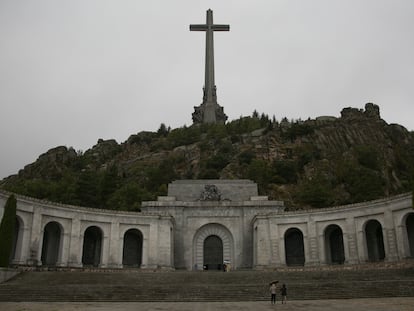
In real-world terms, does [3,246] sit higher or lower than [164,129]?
lower

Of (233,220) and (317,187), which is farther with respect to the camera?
(317,187)

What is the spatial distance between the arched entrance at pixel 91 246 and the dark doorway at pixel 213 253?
1045cm

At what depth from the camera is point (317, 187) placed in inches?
2397

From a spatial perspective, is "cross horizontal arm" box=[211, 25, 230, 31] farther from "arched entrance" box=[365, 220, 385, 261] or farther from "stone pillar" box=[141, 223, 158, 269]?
"arched entrance" box=[365, 220, 385, 261]

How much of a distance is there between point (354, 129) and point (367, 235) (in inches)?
2565

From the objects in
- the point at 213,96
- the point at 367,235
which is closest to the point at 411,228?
the point at 367,235

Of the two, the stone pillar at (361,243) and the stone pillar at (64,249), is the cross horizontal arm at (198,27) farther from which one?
the stone pillar at (361,243)

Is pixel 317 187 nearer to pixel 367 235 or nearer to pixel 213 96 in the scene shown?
pixel 367 235

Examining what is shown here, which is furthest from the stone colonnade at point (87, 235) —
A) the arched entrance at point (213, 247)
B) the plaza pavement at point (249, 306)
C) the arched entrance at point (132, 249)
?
the plaza pavement at point (249, 306)

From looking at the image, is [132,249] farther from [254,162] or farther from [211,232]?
[254,162]

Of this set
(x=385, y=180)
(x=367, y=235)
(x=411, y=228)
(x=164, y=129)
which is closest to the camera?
(x=411, y=228)

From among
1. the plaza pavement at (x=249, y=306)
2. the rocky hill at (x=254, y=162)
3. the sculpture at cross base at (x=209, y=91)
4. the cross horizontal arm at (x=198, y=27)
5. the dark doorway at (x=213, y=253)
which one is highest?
the cross horizontal arm at (x=198, y=27)

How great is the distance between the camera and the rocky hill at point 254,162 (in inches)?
2591

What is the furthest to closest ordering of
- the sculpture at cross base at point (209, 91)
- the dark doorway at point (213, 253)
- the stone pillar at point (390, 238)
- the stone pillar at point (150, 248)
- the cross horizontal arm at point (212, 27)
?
the cross horizontal arm at point (212, 27), the sculpture at cross base at point (209, 91), the dark doorway at point (213, 253), the stone pillar at point (150, 248), the stone pillar at point (390, 238)
